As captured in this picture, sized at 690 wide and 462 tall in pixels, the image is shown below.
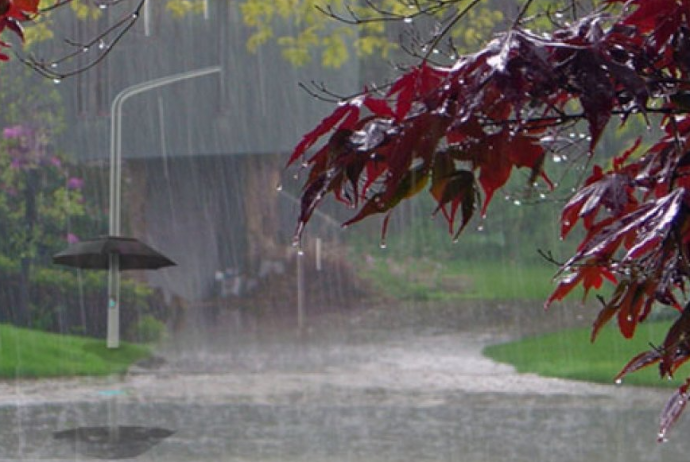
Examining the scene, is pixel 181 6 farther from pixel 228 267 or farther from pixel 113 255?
pixel 228 267

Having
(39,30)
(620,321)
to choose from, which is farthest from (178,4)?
(620,321)

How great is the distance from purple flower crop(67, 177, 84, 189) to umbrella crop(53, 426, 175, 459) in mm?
4562

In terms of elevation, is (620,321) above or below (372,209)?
below

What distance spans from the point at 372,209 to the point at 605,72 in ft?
1.01

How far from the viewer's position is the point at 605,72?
132 cm

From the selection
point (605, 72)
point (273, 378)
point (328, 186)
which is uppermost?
point (605, 72)

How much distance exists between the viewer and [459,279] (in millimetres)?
12273

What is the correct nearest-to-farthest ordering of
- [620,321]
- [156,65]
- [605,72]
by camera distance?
[605,72], [620,321], [156,65]

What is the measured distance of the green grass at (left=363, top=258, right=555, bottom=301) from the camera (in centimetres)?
1201

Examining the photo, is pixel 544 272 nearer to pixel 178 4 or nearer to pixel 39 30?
pixel 178 4

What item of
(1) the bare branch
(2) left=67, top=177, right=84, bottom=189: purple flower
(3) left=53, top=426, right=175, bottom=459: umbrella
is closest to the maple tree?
(1) the bare branch

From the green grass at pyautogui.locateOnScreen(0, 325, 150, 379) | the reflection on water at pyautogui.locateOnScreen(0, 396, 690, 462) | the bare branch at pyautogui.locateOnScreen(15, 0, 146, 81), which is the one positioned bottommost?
the reflection on water at pyautogui.locateOnScreen(0, 396, 690, 462)

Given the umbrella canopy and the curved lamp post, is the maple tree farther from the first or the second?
the curved lamp post

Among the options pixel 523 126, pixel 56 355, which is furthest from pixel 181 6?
pixel 523 126
